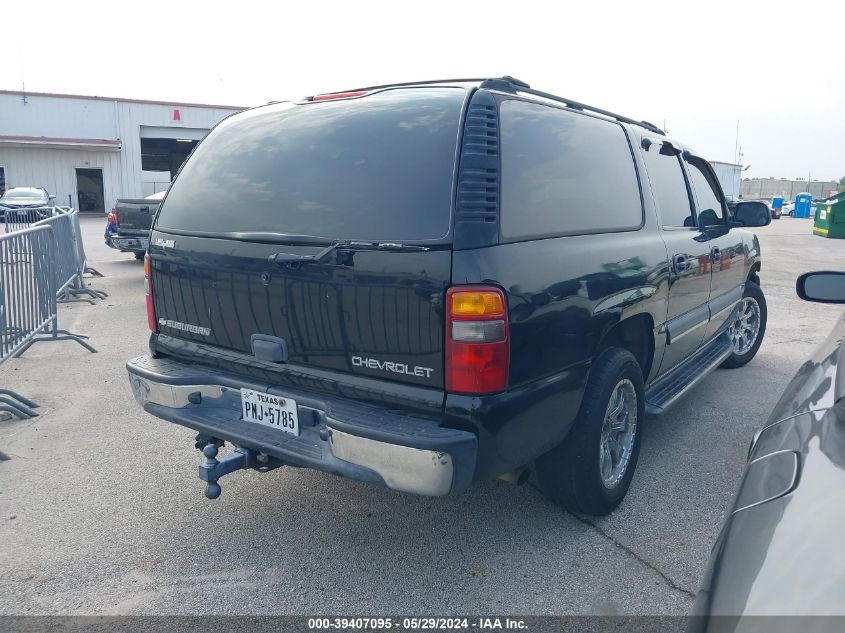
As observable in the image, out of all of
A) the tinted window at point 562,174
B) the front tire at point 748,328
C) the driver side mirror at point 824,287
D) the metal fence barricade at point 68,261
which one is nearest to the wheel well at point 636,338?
the tinted window at point 562,174

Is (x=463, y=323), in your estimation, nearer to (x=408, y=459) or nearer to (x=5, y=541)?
(x=408, y=459)

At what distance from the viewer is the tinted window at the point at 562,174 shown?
279 cm

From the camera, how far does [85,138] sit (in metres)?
33.6

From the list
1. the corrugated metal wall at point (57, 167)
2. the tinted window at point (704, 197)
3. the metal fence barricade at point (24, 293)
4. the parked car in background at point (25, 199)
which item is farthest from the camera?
the corrugated metal wall at point (57, 167)

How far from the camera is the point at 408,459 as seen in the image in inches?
97.9

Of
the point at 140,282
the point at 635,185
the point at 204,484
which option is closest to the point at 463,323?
the point at 635,185

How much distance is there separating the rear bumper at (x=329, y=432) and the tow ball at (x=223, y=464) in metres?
0.08

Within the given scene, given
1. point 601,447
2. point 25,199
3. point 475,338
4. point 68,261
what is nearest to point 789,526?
point 475,338

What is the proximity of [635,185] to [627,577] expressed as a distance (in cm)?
216

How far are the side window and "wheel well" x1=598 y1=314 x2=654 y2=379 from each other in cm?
142

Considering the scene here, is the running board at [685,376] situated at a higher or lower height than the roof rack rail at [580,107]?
lower

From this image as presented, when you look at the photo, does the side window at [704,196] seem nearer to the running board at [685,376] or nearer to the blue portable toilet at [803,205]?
the running board at [685,376]

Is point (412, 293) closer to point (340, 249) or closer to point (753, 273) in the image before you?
point (340, 249)

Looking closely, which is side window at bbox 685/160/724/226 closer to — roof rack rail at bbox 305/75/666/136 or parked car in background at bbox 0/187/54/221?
roof rack rail at bbox 305/75/666/136
